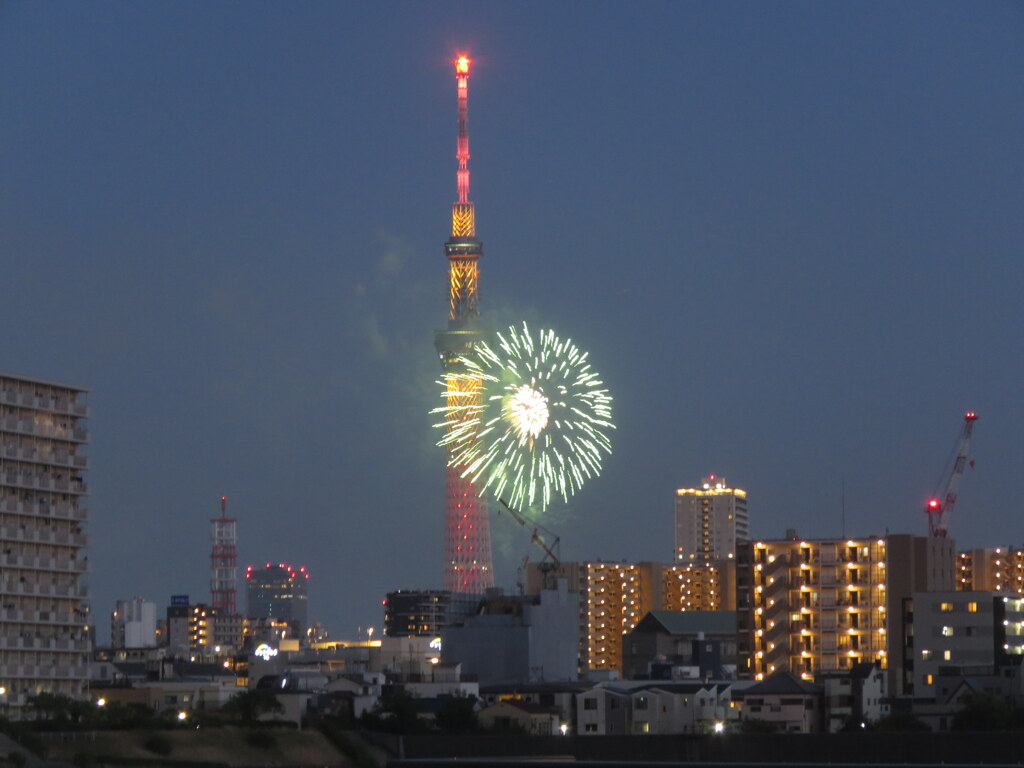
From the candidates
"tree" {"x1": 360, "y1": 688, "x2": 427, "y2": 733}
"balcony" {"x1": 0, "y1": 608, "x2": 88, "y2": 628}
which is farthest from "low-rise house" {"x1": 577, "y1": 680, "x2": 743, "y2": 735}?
"balcony" {"x1": 0, "y1": 608, "x2": 88, "y2": 628}

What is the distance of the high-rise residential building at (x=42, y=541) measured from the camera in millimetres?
86438

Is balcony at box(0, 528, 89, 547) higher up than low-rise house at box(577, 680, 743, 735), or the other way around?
balcony at box(0, 528, 89, 547)

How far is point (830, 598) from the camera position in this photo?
422ft

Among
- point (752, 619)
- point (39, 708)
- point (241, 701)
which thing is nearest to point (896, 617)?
point (752, 619)

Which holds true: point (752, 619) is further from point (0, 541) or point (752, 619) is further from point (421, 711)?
point (0, 541)

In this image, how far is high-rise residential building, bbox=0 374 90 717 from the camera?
86.4 meters

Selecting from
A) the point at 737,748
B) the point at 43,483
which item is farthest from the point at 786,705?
the point at 43,483

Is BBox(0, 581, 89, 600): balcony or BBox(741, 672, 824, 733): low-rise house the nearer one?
BBox(0, 581, 89, 600): balcony

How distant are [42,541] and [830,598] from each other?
191 feet

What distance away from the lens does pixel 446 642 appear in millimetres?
141125

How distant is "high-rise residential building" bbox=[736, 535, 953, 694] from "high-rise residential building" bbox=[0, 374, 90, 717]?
5259 centimetres

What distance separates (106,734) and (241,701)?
11420 mm

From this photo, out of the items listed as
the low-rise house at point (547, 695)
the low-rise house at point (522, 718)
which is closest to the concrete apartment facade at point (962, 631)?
the low-rise house at point (547, 695)

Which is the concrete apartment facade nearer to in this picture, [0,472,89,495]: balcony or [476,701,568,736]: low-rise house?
[476,701,568,736]: low-rise house
